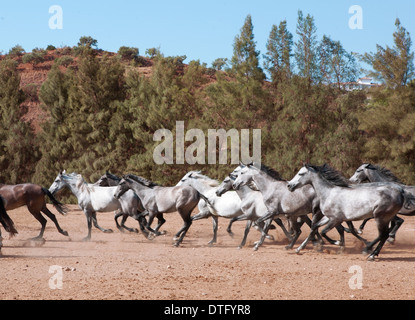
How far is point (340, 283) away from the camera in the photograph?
27.8 feet

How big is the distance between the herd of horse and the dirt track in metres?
0.48

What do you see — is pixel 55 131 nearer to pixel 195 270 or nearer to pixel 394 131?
pixel 394 131

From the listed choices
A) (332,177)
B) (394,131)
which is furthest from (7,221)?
(394,131)

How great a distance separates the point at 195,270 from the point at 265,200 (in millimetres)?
3291

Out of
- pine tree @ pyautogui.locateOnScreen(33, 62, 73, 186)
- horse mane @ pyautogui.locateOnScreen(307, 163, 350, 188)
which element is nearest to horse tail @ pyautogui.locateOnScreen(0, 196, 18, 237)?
horse mane @ pyautogui.locateOnScreen(307, 163, 350, 188)

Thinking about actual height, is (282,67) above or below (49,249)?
above

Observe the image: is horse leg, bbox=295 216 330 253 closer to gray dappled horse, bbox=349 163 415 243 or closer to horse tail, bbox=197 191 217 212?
gray dappled horse, bbox=349 163 415 243

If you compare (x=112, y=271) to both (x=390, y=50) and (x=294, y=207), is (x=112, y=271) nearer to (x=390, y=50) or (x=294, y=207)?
(x=294, y=207)

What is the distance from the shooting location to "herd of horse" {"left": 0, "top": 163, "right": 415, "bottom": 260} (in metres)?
10.8

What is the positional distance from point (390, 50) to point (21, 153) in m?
19.7

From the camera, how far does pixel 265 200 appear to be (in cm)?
1259

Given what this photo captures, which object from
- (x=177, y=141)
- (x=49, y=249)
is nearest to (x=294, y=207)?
(x=49, y=249)

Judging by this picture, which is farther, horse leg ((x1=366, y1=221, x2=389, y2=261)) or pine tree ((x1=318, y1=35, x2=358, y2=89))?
pine tree ((x1=318, y1=35, x2=358, y2=89))

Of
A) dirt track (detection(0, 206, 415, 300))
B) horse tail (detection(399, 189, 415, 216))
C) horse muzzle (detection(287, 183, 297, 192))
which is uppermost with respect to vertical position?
horse muzzle (detection(287, 183, 297, 192))
